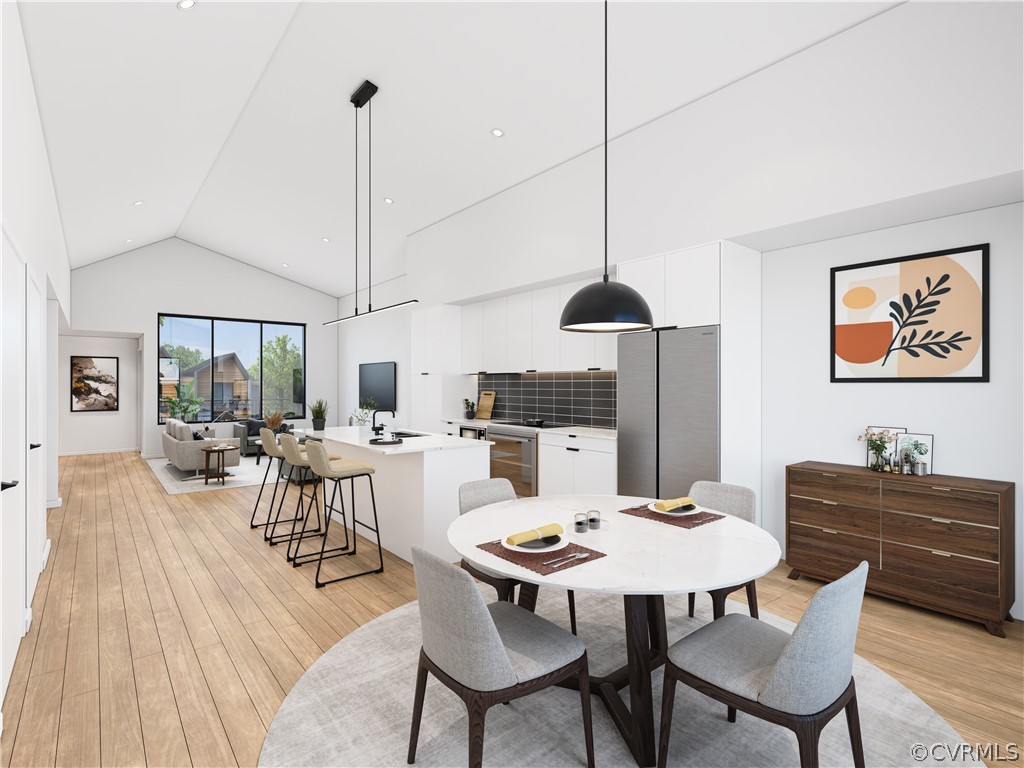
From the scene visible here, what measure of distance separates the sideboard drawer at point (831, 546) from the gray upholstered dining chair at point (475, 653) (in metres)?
2.34

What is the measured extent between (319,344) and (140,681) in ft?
30.2

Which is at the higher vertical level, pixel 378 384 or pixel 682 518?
pixel 378 384

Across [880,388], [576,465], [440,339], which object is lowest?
[576,465]

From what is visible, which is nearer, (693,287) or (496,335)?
(693,287)

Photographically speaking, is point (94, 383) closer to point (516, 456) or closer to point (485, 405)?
point (485, 405)

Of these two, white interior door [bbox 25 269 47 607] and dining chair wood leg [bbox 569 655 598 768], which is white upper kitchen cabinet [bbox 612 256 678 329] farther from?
white interior door [bbox 25 269 47 607]

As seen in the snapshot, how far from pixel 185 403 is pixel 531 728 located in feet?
32.6

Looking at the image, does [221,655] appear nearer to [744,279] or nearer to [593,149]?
[744,279]

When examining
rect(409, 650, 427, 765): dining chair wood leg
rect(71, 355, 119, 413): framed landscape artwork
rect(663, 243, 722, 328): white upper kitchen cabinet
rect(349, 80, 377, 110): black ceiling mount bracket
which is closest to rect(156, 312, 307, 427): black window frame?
rect(71, 355, 119, 413): framed landscape artwork

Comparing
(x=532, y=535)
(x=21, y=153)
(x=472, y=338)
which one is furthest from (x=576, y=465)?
(x=21, y=153)

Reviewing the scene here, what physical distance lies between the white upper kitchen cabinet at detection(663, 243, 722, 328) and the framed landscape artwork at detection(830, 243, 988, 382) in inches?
31.0

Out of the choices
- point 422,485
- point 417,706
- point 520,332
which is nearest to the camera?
point 417,706

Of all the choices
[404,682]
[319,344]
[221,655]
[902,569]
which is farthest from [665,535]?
[319,344]

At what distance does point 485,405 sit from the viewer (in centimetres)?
672
